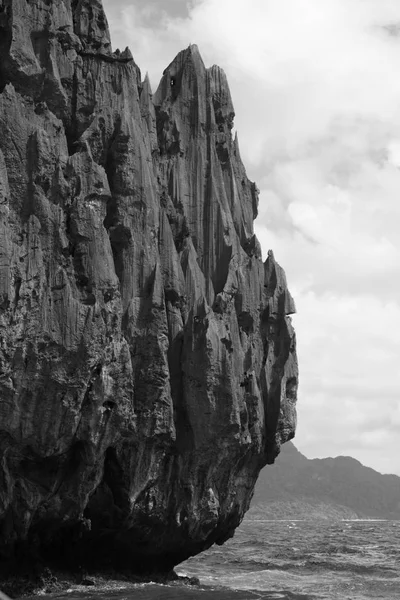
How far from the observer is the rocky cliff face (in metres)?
29.0

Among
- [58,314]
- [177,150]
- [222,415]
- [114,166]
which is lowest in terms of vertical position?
[222,415]

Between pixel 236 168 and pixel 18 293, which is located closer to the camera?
pixel 18 293

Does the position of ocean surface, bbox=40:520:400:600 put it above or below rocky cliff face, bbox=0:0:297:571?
below

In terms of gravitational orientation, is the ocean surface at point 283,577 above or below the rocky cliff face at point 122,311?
below

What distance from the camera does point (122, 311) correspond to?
1257 inches

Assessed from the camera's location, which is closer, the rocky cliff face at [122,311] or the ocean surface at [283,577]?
the rocky cliff face at [122,311]

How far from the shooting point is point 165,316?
33.5m

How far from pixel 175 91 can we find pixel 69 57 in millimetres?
7371

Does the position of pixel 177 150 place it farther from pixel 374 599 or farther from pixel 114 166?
pixel 374 599

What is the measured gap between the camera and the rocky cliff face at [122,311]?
1142 inches

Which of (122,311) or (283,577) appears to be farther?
(283,577)

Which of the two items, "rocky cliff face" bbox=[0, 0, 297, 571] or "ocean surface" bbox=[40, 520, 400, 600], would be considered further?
"ocean surface" bbox=[40, 520, 400, 600]

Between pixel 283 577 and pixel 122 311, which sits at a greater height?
pixel 122 311

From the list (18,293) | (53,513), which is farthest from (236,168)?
(53,513)
